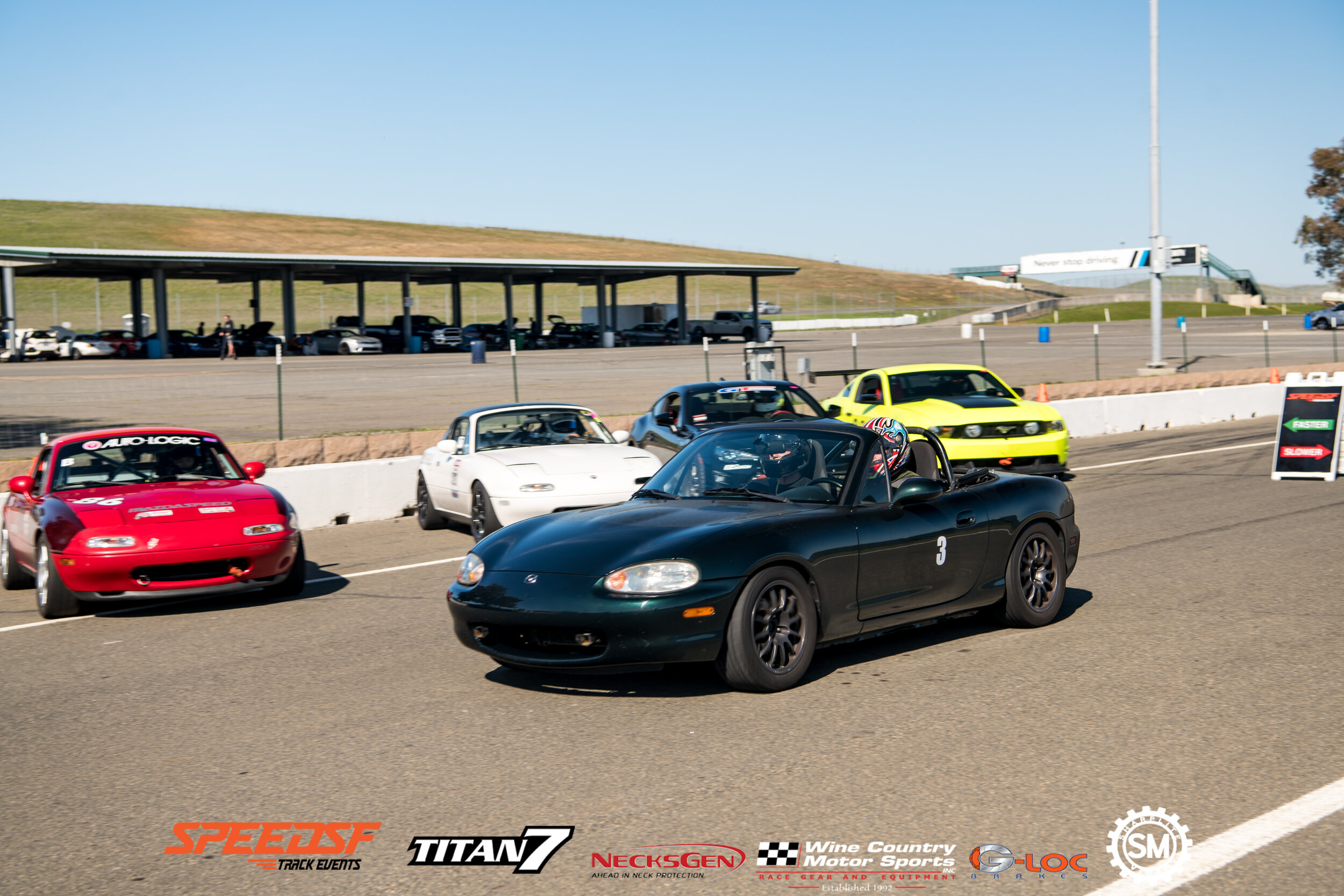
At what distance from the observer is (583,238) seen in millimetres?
138500

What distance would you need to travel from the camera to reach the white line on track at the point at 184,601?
28.1ft

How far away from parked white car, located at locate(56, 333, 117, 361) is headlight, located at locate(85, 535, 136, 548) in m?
49.8

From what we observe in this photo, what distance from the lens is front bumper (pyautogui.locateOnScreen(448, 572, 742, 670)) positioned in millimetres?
5641

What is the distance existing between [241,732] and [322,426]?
54.9 feet

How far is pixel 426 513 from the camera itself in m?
13.1

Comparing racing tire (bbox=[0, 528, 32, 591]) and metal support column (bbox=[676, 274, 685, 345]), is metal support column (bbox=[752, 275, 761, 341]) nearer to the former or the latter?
metal support column (bbox=[676, 274, 685, 345])

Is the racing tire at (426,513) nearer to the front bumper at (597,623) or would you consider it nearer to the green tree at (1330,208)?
the front bumper at (597,623)

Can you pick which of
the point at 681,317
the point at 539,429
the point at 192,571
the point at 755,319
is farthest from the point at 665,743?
the point at 681,317

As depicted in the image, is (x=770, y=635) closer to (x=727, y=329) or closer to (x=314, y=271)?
(x=727, y=329)

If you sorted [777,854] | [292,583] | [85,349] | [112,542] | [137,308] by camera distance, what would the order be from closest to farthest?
[777,854] → [112,542] → [292,583] → [85,349] → [137,308]

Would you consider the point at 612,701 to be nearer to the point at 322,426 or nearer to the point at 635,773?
the point at 635,773

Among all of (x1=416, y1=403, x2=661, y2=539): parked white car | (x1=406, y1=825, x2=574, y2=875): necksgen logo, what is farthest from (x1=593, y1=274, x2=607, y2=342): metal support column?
(x1=406, y1=825, x2=574, y2=875): necksgen logo

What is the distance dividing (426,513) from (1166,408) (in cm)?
1576

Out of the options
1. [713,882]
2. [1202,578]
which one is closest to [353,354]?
[1202,578]
